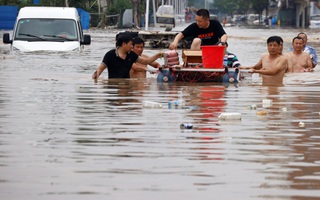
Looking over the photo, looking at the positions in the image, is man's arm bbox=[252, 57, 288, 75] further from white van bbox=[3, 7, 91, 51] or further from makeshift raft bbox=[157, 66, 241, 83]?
white van bbox=[3, 7, 91, 51]

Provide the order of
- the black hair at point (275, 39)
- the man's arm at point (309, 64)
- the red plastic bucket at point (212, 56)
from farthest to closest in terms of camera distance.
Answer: the man's arm at point (309, 64), the black hair at point (275, 39), the red plastic bucket at point (212, 56)

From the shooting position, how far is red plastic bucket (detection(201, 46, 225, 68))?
1549 centimetres

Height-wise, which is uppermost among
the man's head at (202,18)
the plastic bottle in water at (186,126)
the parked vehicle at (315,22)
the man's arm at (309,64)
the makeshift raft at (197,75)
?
the man's head at (202,18)

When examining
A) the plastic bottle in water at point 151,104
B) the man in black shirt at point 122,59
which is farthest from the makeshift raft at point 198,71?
the plastic bottle in water at point 151,104

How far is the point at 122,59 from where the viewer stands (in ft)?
51.3

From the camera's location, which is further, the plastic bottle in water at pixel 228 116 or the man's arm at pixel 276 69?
the man's arm at pixel 276 69

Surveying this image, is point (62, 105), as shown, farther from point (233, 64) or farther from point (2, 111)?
point (233, 64)

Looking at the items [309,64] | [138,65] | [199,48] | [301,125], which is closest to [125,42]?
[138,65]

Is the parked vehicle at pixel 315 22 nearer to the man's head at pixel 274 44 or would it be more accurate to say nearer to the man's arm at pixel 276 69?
the man's head at pixel 274 44

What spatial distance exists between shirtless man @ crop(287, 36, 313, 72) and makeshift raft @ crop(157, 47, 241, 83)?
2.63m

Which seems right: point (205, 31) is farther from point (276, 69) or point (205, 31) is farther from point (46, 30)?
point (46, 30)

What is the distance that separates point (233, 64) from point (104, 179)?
1016 cm

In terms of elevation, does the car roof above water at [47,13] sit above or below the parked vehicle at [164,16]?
above

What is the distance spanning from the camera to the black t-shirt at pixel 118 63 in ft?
51.0
